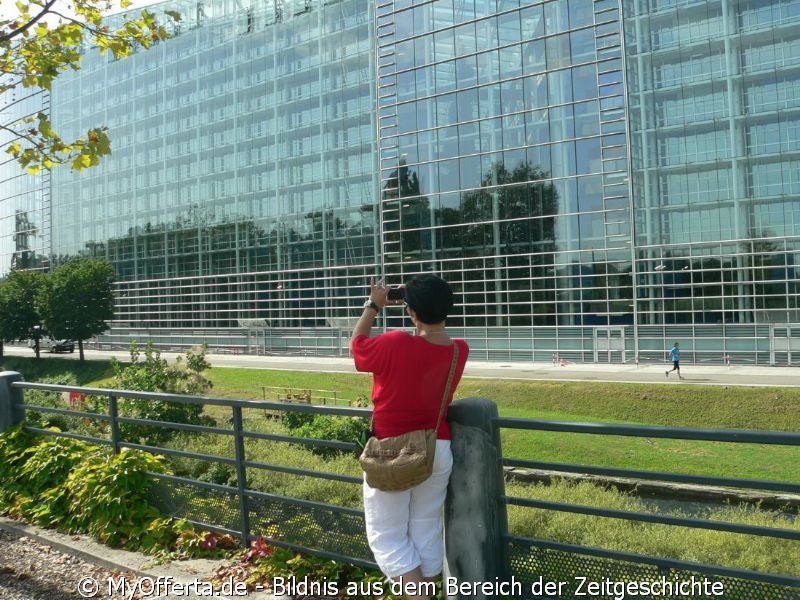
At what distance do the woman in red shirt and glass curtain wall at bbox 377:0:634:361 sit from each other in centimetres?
3130

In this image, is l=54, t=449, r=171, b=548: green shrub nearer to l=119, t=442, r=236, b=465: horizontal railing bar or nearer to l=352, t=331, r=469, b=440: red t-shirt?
l=119, t=442, r=236, b=465: horizontal railing bar

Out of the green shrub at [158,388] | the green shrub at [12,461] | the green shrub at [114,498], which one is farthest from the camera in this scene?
the green shrub at [158,388]

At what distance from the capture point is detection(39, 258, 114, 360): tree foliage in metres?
48.5

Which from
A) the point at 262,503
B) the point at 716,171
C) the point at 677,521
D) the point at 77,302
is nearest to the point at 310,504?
the point at 262,503

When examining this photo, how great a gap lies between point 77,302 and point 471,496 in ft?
166

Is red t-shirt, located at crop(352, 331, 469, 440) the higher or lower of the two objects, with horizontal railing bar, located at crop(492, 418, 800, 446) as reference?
higher

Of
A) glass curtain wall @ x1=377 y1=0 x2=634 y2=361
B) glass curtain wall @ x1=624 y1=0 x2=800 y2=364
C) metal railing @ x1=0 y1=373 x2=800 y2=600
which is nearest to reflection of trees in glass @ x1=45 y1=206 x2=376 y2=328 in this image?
glass curtain wall @ x1=377 y1=0 x2=634 y2=361

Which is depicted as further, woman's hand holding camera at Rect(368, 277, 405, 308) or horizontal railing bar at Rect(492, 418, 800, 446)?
woman's hand holding camera at Rect(368, 277, 405, 308)

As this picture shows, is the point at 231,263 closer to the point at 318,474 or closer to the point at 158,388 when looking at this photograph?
the point at 158,388

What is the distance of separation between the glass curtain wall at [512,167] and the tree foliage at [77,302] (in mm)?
22567

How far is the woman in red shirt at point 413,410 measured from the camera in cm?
342

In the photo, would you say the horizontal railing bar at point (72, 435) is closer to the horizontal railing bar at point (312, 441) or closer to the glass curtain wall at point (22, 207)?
the horizontal railing bar at point (312, 441)

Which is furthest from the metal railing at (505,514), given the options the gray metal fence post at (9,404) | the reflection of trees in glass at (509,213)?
the reflection of trees in glass at (509,213)

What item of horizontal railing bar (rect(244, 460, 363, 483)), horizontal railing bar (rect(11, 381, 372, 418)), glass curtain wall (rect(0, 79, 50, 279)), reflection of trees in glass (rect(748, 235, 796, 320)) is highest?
glass curtain wall (rect(0, 79, 50, 279))
